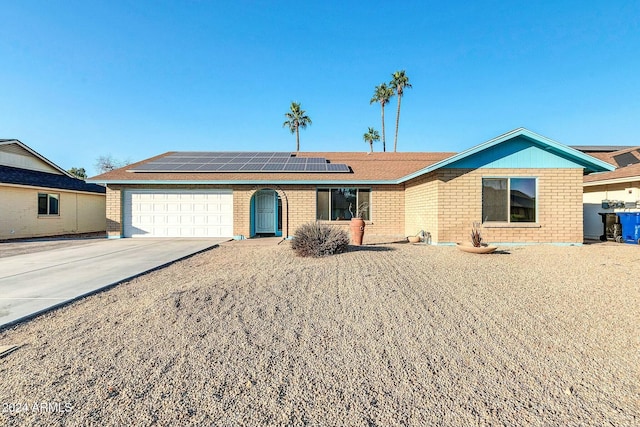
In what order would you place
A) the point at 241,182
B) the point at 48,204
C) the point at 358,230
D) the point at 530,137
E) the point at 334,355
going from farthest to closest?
the point at 48,204 → the point at 241,182 → the point at 358,230 → the point at 530,137 → the point at 334,355

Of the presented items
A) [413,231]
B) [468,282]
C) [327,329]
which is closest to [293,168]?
[413,231]

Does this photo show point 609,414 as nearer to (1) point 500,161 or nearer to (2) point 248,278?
(2) point 248,278

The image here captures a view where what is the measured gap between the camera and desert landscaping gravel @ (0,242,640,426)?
2232mm

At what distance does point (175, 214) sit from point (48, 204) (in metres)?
8.14

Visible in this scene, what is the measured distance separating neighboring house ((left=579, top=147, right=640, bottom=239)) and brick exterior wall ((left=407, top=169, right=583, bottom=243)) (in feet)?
11.2

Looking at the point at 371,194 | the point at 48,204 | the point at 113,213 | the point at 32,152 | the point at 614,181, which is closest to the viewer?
the point at 614,181

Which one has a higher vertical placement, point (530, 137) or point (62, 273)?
point (530, 137)

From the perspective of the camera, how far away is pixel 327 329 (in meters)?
3.68

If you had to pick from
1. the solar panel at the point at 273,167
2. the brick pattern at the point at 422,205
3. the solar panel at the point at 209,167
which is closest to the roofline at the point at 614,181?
the brick pattern at the point at 422,205

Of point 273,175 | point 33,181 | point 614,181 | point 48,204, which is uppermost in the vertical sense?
point 273,175

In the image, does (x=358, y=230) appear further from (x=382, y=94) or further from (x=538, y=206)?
(x=382, y=94)

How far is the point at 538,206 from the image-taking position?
10.4 metres

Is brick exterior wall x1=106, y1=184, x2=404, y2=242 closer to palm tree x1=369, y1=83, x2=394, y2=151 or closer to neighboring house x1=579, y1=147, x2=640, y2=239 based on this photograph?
neighboring house x1=579, y1=147, x2=640, y2=239

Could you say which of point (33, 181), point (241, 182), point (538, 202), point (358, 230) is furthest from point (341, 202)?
point (33, 181)
